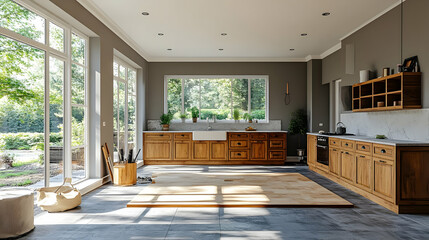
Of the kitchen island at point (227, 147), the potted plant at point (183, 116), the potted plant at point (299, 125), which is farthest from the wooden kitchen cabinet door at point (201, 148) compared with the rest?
the potted plant at point (299, 125)

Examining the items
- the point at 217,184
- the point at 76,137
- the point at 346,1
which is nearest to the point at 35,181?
the point at 76,137

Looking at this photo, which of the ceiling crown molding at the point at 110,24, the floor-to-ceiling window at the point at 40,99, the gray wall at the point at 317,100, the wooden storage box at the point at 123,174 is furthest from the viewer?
the gray wall at the point at 317,100

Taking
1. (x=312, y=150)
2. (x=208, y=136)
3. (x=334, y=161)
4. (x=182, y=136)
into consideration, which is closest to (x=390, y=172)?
(x=334, y=161)

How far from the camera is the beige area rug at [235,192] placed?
4246 mm

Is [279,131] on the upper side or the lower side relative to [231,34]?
lower

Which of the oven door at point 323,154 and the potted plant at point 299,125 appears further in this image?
the potted plant at point 299,125

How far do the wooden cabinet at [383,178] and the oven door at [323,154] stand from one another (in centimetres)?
187

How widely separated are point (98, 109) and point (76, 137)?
2.08 ft

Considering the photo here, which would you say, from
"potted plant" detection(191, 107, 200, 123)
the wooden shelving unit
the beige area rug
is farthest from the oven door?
"potted plant" detection(191, 107, 200, 123)

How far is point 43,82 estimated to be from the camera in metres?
4.10

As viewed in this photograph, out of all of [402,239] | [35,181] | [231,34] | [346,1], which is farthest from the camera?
[231,34]

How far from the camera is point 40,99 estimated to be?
4.01 metres

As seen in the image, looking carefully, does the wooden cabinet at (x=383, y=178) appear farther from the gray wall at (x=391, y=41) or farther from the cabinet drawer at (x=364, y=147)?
the gray wall at (x=391, y=41)

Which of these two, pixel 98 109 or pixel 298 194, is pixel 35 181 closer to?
pixel 98 109
